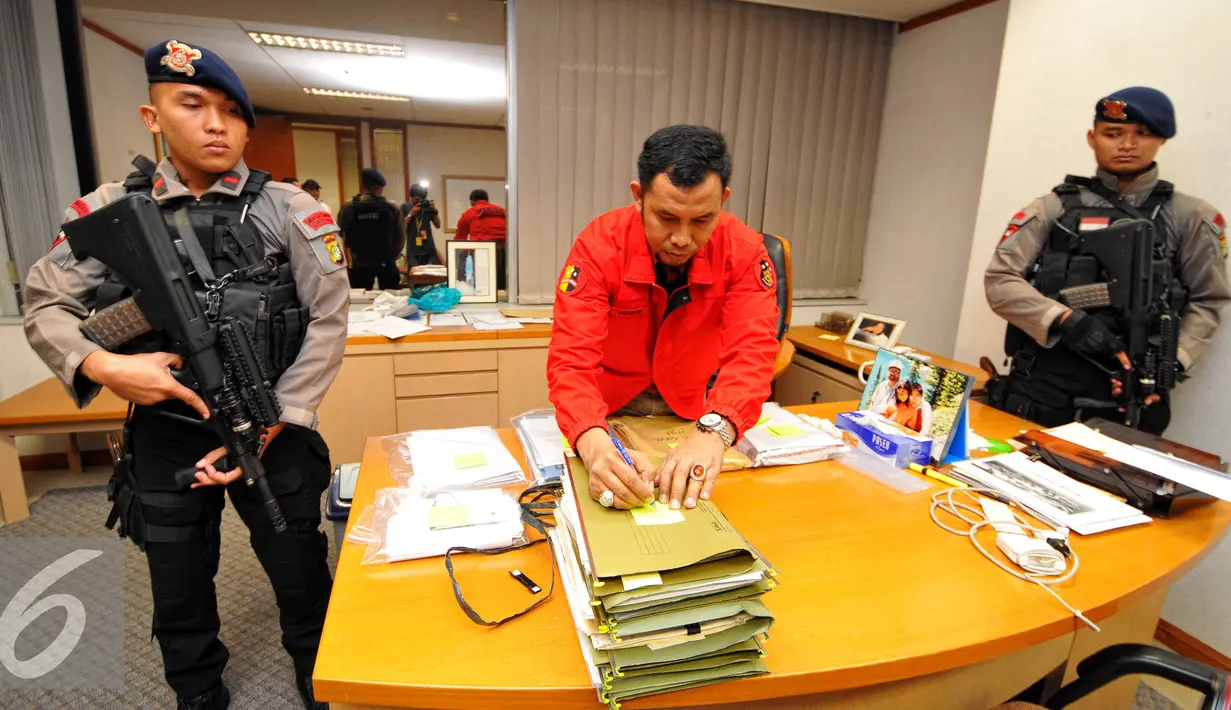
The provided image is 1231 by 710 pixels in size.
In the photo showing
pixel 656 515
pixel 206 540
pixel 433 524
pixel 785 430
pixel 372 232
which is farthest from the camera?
pixel 372 232

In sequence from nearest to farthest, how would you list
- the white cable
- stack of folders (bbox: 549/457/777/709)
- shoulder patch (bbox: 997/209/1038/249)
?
stack of folders (bbox: 549/457/777/709) < the white cable < shoulder patch (bbox: 997/209/1038/249)

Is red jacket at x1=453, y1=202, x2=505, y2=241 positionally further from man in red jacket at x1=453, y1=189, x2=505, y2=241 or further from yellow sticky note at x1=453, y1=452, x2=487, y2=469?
yellow sticky note at x1=453, y1=452, x2=487, y2=469

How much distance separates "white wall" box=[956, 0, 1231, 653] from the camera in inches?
79.1

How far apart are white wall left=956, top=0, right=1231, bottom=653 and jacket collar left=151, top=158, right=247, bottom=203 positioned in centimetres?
289

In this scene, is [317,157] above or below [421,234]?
above

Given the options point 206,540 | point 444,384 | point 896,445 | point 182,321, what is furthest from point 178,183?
point 896,445

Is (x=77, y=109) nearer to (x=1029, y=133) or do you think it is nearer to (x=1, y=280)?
(x=1, y=280)

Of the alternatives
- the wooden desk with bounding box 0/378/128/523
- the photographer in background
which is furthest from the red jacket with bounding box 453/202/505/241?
the wooden desk with bounding box 0/378/128/523

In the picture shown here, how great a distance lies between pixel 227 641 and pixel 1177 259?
11.2ft

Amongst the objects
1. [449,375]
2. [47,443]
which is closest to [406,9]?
[449,375]

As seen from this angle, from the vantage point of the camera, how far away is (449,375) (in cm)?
297

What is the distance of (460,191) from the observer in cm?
745

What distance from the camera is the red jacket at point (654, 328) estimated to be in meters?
1.31

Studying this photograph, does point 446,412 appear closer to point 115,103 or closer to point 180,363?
point 180,363
